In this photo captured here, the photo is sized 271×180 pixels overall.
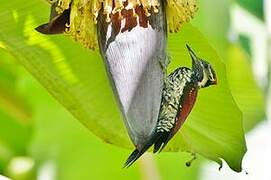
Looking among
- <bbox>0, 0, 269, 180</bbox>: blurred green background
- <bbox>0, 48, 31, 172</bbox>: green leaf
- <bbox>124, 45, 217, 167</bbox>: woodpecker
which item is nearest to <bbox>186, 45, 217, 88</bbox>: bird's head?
<bbox>124, 45, 217, 167</bbox>: woodpecker

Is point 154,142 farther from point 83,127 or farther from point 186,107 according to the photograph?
point 83,127

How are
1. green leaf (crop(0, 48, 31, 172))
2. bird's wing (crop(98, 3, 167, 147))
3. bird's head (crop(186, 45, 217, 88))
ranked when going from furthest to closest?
1. green leaf (crop(0, 48, 31, 172))
2. bird's head (crop(186, 45, 217, 88))
3. bird's wing (crop(98, 3, 167, 147))

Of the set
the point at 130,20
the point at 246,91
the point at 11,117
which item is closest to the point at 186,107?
the point at 130,20

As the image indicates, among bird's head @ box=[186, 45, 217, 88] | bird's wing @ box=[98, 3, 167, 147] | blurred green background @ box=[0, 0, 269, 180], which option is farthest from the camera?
blurred green background @ box=[0, 0, 269, 180]

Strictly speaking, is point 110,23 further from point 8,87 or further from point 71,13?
point 8,87

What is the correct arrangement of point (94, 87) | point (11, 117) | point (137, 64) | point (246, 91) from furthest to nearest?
point (11, 117) < point (246, 91) < point (94, 87) < point (137, 64)

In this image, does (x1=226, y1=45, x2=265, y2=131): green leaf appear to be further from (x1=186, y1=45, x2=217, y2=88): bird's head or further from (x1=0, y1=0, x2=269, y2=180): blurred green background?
(x1=186, y1=45, x2=217, y2=88): bird's head
